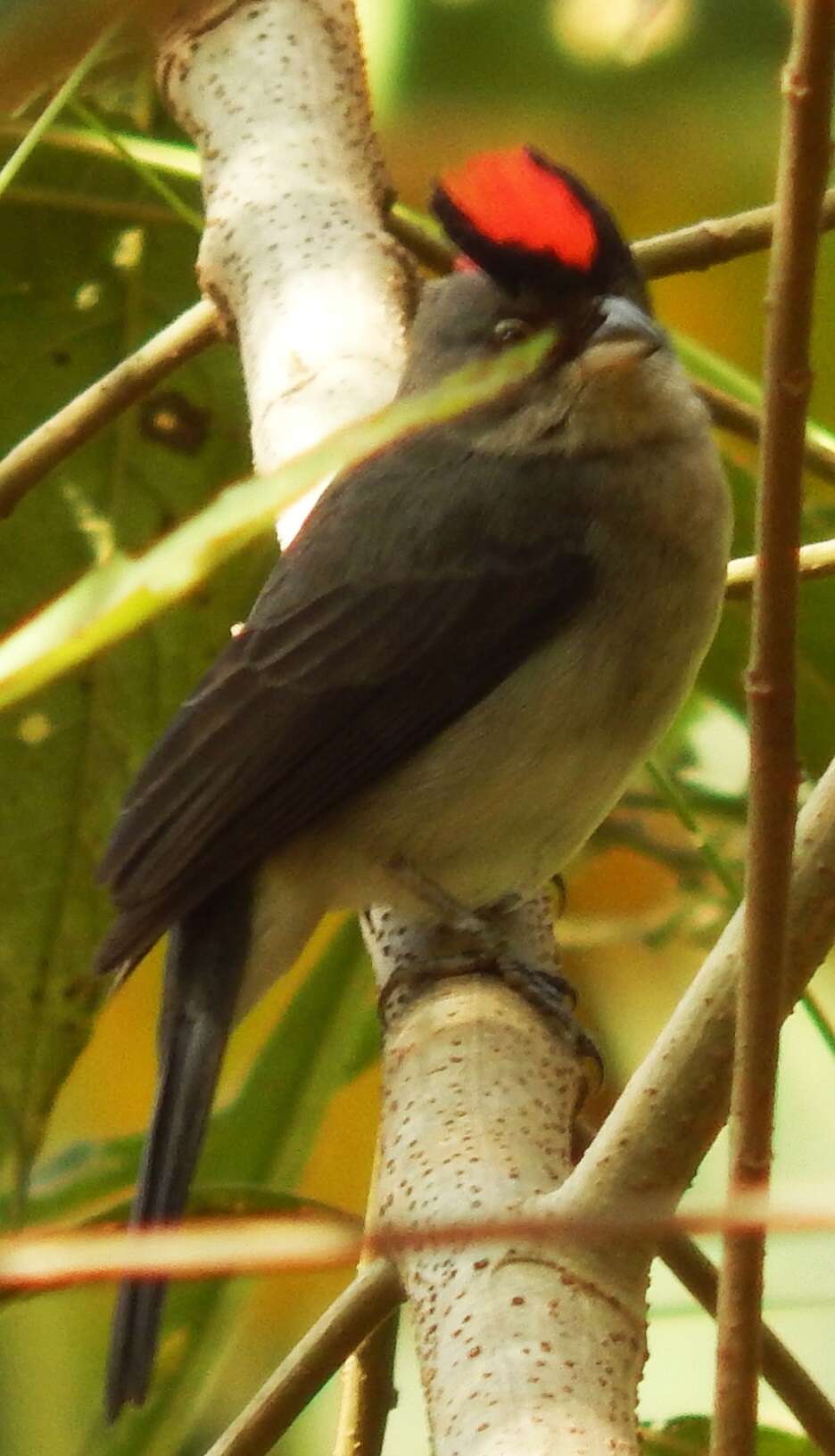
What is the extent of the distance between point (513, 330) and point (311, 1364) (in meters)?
1.23

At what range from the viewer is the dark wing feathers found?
2002mm

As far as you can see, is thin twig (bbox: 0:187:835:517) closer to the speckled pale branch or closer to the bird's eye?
the bird's eye

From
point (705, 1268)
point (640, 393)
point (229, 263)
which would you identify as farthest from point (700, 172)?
point (705, 1268)

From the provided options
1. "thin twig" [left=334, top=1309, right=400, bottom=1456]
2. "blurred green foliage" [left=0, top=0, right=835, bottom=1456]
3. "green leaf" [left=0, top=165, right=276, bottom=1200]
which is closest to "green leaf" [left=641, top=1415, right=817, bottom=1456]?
"blurred green foliage" [left=0, top=0, right=835, bottom=1456]

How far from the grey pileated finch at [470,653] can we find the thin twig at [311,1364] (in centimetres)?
48

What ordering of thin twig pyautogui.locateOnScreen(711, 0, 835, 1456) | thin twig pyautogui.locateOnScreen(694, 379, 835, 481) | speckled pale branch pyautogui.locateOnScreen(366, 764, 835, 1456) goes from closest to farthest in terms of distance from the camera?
thin twig pyautogui.locateOnScreen(711, 0, 835, 1456) < speckled pale branch pyautogui.locateOnScreen(366, 764, 835, 1456) < thin twig pyautogui.locateOnScreen(694, 379, 835, 481)

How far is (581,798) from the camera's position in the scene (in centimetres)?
212

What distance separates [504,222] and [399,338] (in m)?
0.20

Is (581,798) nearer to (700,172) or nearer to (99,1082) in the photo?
(700,172)

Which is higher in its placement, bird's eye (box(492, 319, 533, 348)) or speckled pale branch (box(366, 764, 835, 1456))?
bird's eye (box(492, 319, 533, 348))

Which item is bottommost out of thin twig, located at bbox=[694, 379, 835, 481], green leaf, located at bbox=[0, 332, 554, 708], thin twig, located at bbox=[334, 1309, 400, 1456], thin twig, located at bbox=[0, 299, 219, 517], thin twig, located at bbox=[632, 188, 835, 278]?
thin twig, located at bbox=[334, 1309, 400, 1456]

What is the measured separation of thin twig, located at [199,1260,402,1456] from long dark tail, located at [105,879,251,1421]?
0.21 meters

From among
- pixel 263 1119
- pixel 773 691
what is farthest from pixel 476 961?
pixel 773 691

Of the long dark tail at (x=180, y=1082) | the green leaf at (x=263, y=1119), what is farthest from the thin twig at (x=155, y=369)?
the green leaf at (x=263, y=1119)
